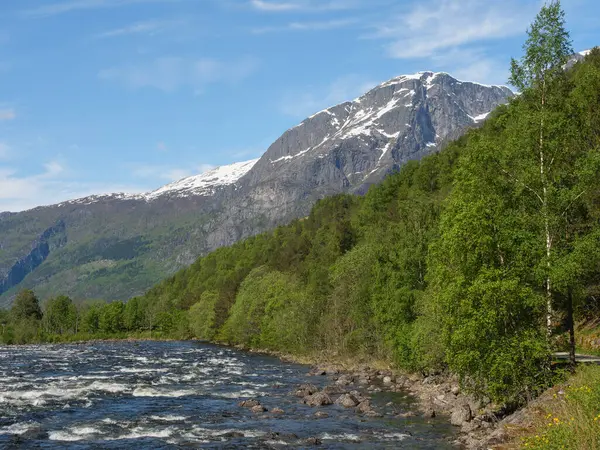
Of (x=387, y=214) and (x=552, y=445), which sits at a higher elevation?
(x=387, y=214)

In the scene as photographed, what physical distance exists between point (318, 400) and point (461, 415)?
1475cm

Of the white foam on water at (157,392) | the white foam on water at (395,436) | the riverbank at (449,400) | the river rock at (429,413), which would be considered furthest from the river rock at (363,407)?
the white foam on water at (157,392)

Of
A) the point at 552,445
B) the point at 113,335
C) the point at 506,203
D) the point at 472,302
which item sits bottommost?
the point at 113,335

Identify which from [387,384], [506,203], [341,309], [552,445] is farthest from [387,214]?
[552,445]

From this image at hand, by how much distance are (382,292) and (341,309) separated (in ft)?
45.2

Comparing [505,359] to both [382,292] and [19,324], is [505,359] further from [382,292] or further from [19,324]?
[19,324]

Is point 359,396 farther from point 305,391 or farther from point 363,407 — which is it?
point 305,391

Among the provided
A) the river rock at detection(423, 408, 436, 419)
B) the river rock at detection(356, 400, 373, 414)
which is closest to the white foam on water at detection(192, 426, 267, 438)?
the river rock at detection(356, 400, 373, 414)

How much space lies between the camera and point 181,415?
4453 cm

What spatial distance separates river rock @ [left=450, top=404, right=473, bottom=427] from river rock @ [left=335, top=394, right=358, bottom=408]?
1048 cm

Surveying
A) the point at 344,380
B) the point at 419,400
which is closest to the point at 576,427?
the point at 419,400

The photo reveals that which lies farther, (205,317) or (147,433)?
(205,317)

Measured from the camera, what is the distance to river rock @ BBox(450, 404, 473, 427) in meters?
37.4

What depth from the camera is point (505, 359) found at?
105ft
